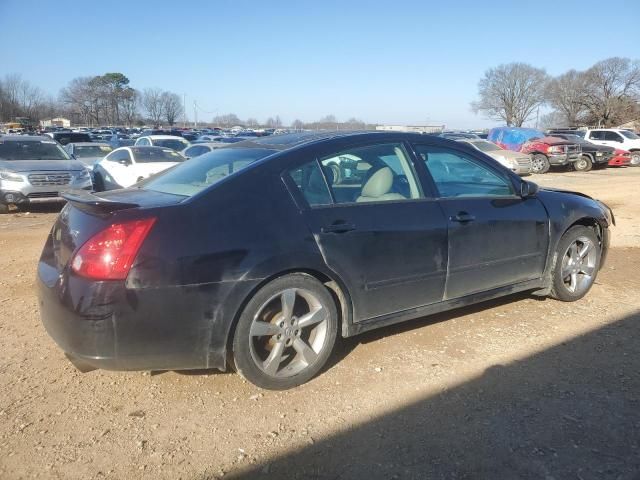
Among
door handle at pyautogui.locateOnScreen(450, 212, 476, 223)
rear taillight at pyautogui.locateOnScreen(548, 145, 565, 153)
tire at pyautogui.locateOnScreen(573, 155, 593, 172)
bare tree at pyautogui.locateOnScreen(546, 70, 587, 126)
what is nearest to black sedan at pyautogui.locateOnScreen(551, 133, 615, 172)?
tire at pyautogui.locateOnScreen(573, 155, 593, 172)

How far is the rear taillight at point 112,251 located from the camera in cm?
271

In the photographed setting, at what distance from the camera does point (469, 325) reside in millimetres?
4246

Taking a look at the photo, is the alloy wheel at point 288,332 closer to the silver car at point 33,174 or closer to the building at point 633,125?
the silver car at point 33,174

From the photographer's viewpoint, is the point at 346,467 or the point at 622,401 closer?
the point at 346,467

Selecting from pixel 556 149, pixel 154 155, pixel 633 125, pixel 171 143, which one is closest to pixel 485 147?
pixel 556 149

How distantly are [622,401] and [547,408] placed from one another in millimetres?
469

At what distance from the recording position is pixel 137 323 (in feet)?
9.05

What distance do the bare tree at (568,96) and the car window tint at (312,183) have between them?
81.9 metres

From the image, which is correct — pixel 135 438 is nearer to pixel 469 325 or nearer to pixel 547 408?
pixel 547 408

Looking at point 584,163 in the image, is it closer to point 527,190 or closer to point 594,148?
point 594,148

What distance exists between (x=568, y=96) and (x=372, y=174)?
84.5 metres

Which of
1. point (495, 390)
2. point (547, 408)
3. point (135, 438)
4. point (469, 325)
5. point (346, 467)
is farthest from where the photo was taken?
point (469, 325)

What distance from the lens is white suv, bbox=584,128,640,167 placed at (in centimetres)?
2516

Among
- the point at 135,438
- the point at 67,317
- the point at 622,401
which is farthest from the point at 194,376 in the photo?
the point at 622,401
